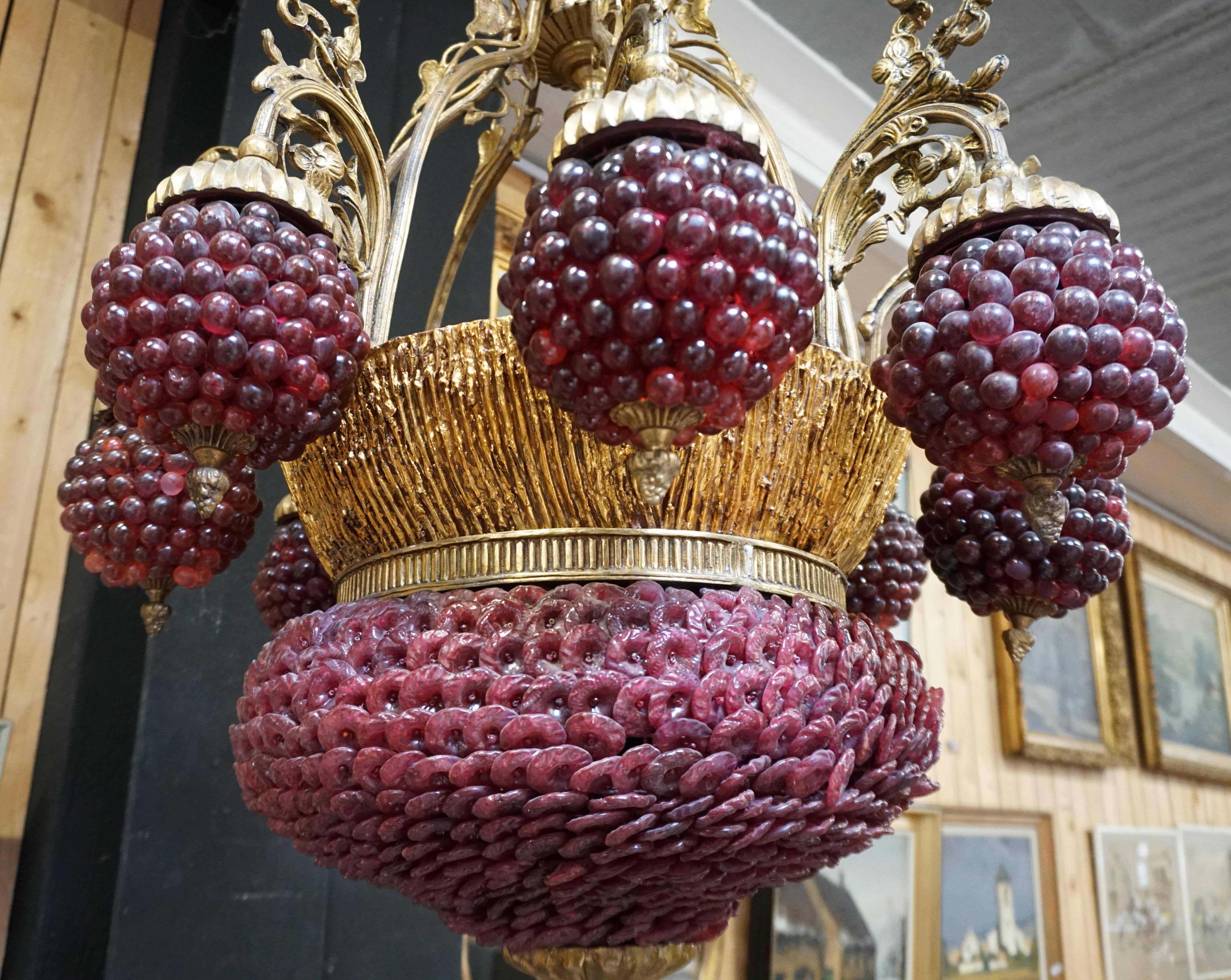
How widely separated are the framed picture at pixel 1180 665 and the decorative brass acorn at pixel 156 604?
1.99 meters

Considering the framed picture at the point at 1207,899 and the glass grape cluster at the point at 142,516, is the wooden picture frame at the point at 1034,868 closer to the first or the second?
the framed picture at the point at 1207,899

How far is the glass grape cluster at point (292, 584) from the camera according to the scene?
51 cm

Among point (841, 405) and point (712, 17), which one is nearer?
point (841, 405)

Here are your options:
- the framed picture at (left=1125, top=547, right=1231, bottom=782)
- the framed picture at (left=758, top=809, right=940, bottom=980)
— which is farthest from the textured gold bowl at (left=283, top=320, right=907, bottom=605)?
the framed picture at (left=1125, top=547, right=1231, bottom=782)

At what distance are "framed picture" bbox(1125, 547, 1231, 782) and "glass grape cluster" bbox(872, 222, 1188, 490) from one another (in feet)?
6.32

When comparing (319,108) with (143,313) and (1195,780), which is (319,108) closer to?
(143,313)

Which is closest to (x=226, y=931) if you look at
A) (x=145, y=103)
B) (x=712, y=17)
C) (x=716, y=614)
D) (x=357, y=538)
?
(x=357, y=538)

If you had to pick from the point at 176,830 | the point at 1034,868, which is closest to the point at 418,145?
the point at 176,830

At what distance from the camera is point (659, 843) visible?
312mm

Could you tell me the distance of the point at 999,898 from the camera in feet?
5.06

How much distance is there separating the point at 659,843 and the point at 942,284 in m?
0.20

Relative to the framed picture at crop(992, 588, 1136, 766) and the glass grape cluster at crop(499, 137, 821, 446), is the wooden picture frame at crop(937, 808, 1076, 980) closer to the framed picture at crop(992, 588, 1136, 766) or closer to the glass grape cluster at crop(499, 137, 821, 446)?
the framed picture at crop(992, 588, 1136, 766)

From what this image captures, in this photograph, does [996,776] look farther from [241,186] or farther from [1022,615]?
[241,186]

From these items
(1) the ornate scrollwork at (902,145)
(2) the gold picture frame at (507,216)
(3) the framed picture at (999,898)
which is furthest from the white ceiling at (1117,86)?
(3) the framed picture at (999,898)
